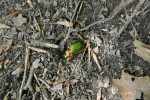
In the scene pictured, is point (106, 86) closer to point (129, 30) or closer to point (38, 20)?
point (129, 30)

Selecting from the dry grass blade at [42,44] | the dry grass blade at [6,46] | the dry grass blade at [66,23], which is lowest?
the dry grass blade at [6,46]

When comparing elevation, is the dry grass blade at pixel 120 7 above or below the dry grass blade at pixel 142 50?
above

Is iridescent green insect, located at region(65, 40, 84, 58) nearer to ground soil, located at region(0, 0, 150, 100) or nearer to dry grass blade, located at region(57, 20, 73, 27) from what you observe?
ground soil, located at region(0, 0, 150, 100)

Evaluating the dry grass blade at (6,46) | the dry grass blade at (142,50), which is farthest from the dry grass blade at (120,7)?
the dry grass blade at (6,46)

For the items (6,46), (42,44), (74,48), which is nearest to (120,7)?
(74,48)

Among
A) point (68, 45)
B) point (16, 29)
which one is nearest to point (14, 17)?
point (16, 29)

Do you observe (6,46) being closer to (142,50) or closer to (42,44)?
(42,44)

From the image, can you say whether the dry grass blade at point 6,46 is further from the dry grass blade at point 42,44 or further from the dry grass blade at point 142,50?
the dry grass blade at point 142,50
